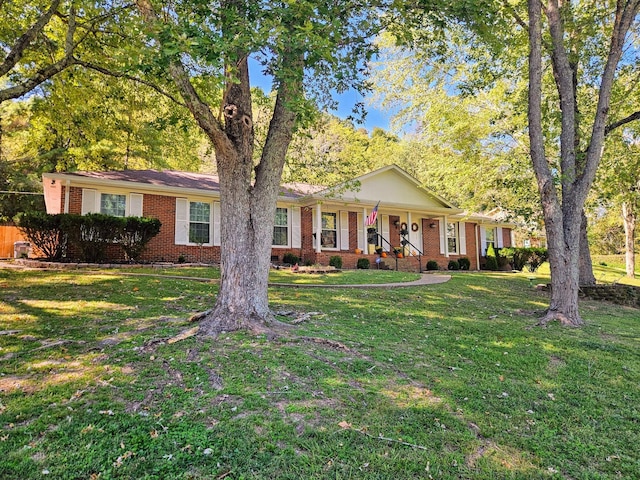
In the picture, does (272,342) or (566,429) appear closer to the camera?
(566,429)

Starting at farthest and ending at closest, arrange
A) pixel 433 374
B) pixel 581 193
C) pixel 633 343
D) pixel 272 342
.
→ pixel 581 193, pixel 633 343, pixel 272 342, pixel 433 374

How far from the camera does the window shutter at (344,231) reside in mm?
16219

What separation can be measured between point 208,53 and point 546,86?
10.6 meters

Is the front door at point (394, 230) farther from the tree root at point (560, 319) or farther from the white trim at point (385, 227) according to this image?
the tree root at point (560, 319)

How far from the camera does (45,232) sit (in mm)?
10102

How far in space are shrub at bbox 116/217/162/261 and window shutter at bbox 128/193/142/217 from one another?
1.59 metres

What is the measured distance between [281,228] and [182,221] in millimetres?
3873

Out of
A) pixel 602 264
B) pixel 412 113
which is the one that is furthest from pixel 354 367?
pixel 602 264

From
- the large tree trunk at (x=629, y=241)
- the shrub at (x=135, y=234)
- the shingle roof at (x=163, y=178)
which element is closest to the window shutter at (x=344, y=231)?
the shingle roof at (x=163, y=178)

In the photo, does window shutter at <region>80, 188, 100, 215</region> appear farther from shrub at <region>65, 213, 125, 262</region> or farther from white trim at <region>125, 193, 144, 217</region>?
shrub at <region>65, 213, 125, 262</region>

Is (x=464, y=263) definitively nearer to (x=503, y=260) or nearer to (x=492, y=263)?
(x=492, y=263)

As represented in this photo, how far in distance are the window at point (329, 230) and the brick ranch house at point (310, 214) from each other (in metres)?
0.04

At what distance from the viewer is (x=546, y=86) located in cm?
1053

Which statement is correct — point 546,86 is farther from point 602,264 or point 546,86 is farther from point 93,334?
point 602,264
